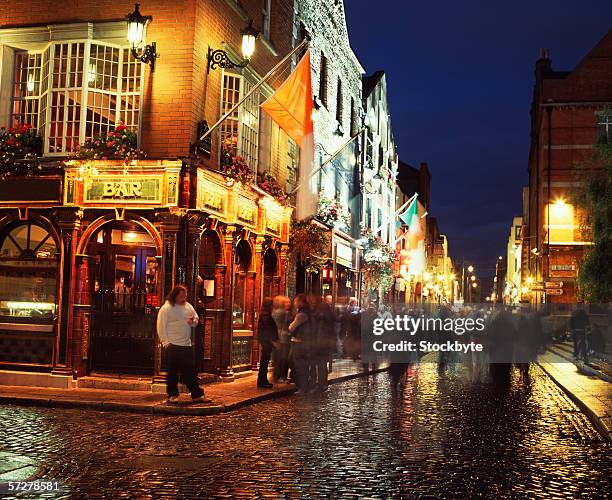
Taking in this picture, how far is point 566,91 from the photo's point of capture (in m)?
51.7

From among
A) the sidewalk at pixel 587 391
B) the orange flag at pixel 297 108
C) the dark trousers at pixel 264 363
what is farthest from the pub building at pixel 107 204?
the sidewalk at pixel 587 391

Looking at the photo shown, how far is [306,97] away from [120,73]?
422cm

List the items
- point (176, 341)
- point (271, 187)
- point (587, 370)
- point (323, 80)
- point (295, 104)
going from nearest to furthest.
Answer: point (176, 341) → point (295, 104) → point (271, 187) → point (587, 370) → point (323, 80)

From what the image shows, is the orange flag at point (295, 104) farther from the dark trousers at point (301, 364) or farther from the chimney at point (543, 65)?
the chimney at point (543, 65)

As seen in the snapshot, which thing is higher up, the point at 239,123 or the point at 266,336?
the point at 239,123

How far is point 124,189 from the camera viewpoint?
16438 millimetres

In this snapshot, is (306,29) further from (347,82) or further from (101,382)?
(101,382)

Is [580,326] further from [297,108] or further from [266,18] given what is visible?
[266,18]

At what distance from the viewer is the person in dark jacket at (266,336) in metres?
17.0

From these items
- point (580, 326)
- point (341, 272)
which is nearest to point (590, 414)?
point (580, 326)

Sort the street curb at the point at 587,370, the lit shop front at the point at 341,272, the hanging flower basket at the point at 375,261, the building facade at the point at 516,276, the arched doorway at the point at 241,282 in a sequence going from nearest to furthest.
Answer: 1. the arched doorway at the point at 241,282
2. the street curb at the point at 587,370
3. the lit shop front at the point at 341,272
4. the hanging flower basket at the point at 375,261
5. the building facade at the point at 516,276

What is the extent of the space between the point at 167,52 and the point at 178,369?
6.60 meters

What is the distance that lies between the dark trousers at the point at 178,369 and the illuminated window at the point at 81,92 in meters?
5.16

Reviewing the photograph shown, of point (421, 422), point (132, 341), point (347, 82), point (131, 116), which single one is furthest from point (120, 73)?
point (347, 82)
